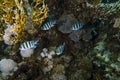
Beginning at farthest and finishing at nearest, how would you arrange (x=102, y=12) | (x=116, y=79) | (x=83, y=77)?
(x=102, y=12), (x=83, y=77), (x=116, y=79)

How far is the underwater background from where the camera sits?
6031 mm

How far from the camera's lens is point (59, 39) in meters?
6.83

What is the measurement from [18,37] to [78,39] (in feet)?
5.39

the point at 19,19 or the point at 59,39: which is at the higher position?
the point at 19,19

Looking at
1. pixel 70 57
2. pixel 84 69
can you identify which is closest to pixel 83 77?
pixel 84 69

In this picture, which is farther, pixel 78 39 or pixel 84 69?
pixel 78 39

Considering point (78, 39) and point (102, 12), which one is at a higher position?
point (102, 12)

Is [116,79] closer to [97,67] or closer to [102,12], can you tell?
[97,67]

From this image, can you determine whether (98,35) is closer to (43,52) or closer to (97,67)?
(97,67)

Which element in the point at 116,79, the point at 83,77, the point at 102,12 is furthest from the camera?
the point at 102,12

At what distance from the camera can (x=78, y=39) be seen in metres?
6.74

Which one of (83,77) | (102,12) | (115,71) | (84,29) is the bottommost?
(83,77)

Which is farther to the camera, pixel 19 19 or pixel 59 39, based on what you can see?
pixel 59 39

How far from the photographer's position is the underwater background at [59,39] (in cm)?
603
